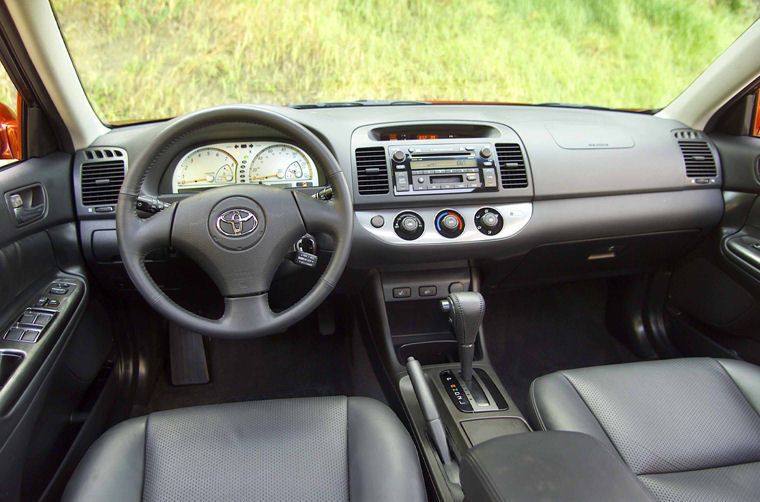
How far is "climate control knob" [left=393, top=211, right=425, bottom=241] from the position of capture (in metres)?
1.71

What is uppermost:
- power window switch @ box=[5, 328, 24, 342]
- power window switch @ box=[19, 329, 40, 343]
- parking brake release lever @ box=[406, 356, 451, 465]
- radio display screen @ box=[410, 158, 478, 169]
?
radio display screen @ box=[410, 158, 478, 169]

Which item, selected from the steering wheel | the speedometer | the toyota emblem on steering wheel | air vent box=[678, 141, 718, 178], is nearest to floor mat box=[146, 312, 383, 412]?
the speedometer

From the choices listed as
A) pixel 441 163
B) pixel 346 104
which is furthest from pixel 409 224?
pixel 346 104

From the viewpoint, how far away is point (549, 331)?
2.54 meters

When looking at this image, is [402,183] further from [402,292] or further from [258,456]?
[258,456]

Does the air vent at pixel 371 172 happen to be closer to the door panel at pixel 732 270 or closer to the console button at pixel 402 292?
the console button at pixel 402 292

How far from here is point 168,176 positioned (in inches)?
64.4

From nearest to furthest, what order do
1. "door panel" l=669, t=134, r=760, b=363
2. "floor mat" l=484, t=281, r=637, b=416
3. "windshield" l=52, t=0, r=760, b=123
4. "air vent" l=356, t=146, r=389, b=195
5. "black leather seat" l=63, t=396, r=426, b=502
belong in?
"black leather seat" l=63, t=396, r=426, b=502 < "air vent" l=356, t=146, r=389, b=195 < "door panel" l=669, t=134, r=760, b=363 < "windshield" l=52, t=0, r=760, b=123 < "floor mat" l=484, t=281, r=637, b=416

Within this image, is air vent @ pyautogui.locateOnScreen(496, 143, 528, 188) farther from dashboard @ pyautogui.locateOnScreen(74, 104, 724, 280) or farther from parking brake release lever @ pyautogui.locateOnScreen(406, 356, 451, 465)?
parking brake release lever @ pyautogui.locateOnScreen(406, 356, 451, 465)

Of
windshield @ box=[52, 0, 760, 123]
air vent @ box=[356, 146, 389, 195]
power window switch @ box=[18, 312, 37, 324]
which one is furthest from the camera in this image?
windshield @ box=[52, 0, 760, 123]

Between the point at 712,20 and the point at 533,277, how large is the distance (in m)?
1.97

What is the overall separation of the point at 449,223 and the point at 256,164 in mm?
650

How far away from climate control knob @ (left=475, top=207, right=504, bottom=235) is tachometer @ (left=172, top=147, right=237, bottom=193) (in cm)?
81

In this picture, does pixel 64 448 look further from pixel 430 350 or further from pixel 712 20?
pixel 712 20
